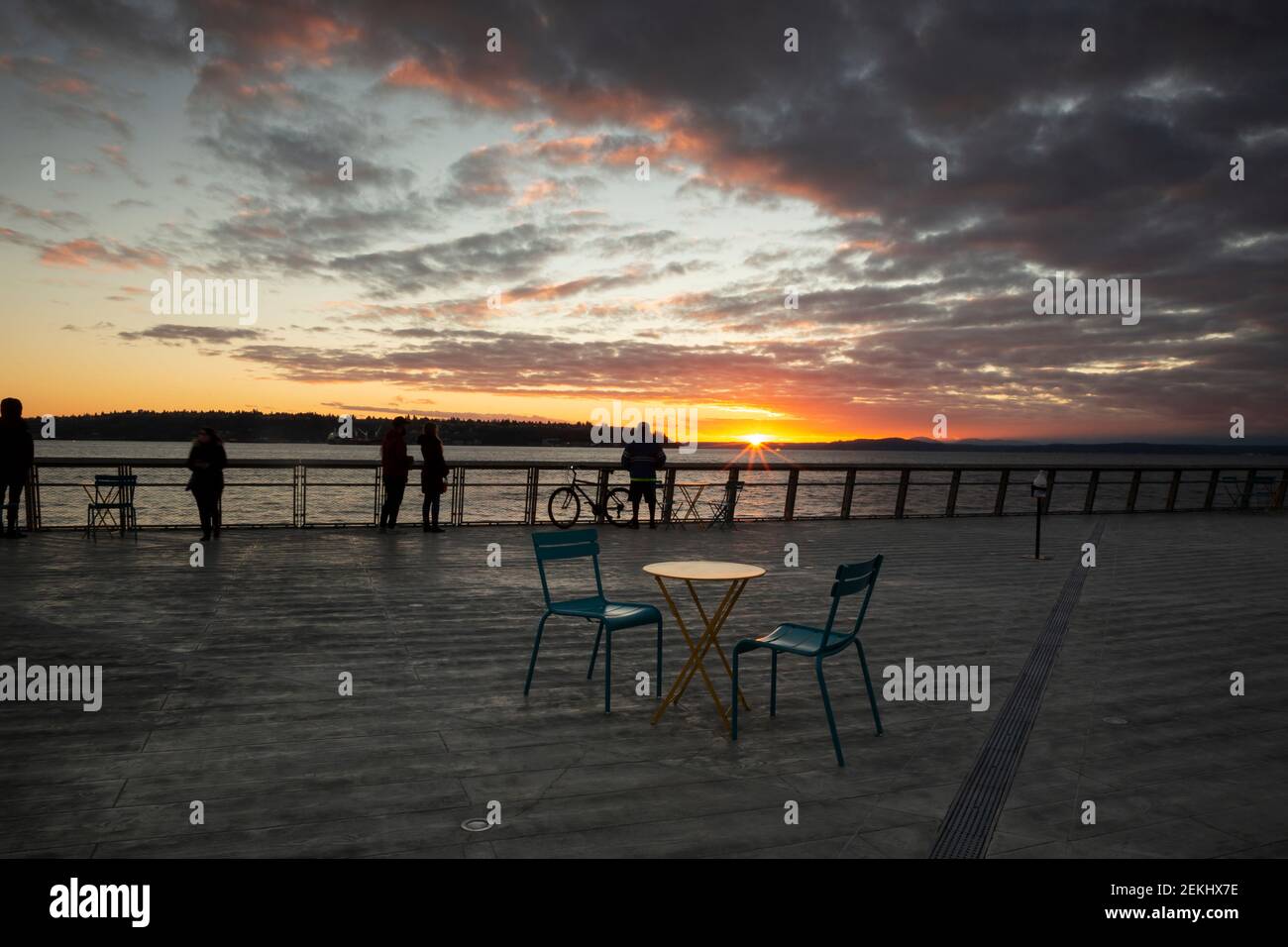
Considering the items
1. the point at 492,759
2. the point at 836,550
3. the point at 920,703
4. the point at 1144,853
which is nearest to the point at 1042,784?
the point at 1144,853

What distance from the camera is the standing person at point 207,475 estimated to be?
12.2 m

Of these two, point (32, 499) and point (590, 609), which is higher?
point (32, 499)

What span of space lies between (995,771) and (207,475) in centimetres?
1176

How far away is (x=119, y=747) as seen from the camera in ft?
13.4

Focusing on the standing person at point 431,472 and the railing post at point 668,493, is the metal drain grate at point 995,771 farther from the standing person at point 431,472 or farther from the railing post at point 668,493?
the standing person at point 431,472

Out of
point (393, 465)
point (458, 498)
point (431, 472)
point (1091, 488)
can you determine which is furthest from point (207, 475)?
point (1091, 488)

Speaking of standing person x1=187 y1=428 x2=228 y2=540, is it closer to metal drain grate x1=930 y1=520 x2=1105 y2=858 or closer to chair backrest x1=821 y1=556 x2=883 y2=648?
chair backrest x1=821 y1=556 x2=883 y2=648

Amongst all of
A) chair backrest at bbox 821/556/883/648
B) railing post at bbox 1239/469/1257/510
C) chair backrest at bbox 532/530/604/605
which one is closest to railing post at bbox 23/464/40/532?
chair backrest at bbox 532/530/604/605

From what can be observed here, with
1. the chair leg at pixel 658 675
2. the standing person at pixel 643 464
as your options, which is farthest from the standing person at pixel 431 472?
the chair leg at pixel 658 675

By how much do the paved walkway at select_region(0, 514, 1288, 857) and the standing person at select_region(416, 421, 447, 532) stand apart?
4.93 meters

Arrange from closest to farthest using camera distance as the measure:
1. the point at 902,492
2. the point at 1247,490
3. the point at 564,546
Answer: the point at 564,546 < the point at 902,492 < the point at 1247,490

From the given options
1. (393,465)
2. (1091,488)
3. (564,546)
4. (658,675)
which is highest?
(393,465)

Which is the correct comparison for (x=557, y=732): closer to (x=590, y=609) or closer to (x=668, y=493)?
(x=590, y=609)

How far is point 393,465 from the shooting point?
46.2 ft
